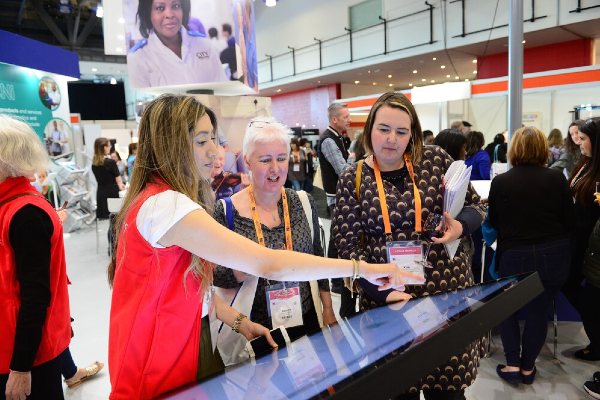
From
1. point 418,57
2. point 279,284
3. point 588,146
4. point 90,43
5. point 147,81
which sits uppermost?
point 90,43

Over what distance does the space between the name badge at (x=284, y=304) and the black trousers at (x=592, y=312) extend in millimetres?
2126

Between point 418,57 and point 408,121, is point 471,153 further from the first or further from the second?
point 418,57

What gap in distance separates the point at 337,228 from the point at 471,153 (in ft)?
12.3

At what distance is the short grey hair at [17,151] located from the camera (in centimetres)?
149

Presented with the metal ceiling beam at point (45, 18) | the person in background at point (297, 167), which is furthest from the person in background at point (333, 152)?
the metal ceiling beam at point (45, 18)

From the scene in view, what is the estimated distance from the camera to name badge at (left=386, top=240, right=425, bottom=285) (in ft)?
5.11

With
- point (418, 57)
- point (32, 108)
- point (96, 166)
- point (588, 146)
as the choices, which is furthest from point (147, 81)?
point (418, 57)

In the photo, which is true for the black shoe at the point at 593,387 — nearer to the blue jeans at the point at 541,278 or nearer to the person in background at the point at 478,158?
the blue jeans at the point at 541,278

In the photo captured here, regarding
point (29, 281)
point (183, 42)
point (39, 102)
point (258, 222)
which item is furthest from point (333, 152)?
point (39, 102)

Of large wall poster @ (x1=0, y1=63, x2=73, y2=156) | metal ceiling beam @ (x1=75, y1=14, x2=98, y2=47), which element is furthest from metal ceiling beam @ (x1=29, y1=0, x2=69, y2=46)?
large wall poster @ (x1=0, y1=63, x2=73, y2=156)

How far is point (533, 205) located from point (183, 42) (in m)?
2.50

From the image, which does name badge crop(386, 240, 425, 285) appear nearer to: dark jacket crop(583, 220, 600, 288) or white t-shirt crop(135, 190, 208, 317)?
white t-shirt crop(135, 190, 208, 317)

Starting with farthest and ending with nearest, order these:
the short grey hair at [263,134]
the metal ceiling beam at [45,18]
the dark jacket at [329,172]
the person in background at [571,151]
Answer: the metal ceiling beam at [45,18]
the person in background at [571,151]
the dark jacket at [329,172]
the short grey hair at [263,134]

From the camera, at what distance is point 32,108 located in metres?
7.99
